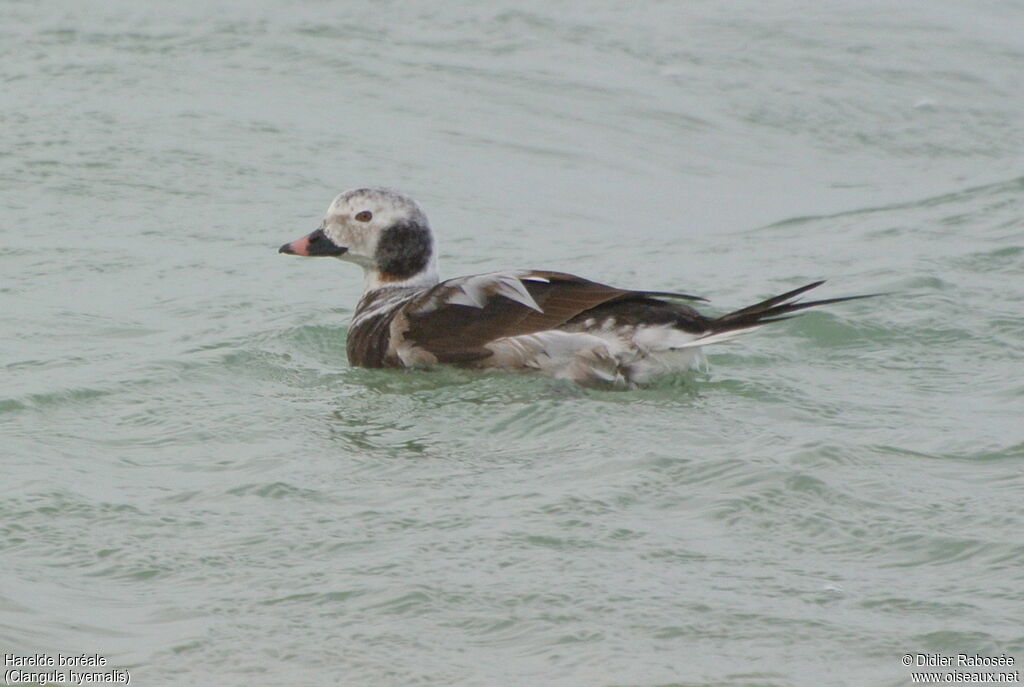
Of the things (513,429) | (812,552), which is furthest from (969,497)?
(513,429)

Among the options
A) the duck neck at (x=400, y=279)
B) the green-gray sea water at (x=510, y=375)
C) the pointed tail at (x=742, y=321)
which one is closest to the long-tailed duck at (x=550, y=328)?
the pointed tail at (x=742, y=321)

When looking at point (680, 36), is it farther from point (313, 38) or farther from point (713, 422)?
point (713, 422)

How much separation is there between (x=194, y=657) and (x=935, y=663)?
5.95 feet

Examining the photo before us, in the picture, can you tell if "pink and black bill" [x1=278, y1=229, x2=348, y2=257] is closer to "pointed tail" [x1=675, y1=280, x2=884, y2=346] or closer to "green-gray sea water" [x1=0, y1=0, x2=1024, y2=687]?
"green-gray sea water" [x1=0, y1=0, x2=1024, y2=687]

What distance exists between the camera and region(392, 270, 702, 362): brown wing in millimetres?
7430

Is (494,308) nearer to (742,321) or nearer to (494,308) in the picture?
(494,308)

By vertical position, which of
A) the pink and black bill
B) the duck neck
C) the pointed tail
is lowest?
the duck neck

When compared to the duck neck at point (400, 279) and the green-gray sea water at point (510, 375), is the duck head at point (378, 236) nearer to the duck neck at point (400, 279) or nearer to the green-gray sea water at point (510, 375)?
the duck neck at point (400, 279)

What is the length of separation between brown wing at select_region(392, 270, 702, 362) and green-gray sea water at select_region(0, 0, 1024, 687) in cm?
17

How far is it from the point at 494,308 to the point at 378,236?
1.18 metres

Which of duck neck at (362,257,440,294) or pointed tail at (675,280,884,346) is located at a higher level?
pointed tail at (675,280,884,346)

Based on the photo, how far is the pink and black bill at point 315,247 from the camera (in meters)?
8.49

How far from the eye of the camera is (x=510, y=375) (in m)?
7.46

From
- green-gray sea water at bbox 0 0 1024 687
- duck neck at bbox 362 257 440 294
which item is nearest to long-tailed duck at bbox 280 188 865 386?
green-gray sea water at bbox 0 0 1024 687
